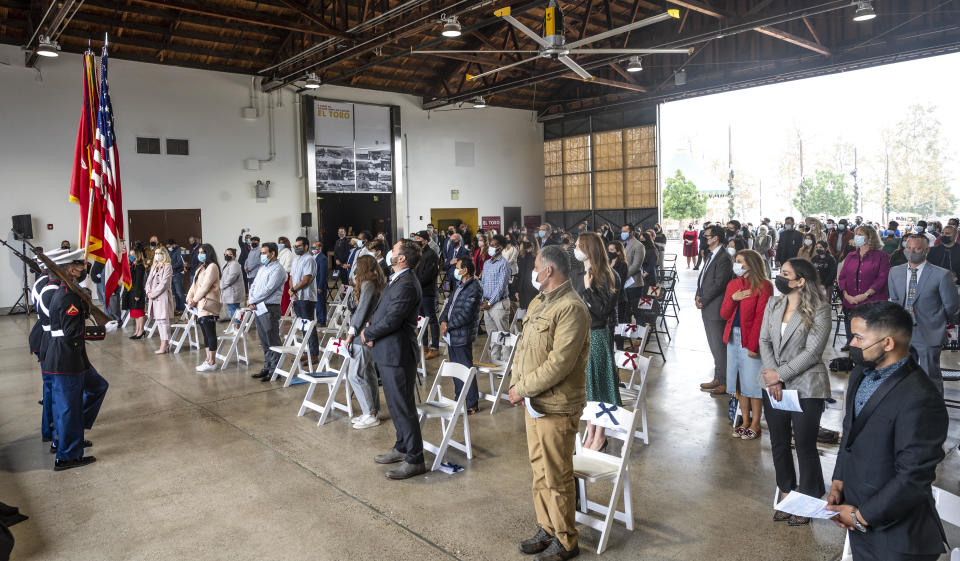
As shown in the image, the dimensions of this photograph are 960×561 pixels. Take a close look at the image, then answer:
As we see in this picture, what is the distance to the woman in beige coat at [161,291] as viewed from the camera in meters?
8.73

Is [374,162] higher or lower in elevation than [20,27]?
lower

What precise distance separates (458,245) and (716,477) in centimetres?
864

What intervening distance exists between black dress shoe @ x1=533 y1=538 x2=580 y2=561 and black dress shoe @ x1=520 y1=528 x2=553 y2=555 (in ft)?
0.13

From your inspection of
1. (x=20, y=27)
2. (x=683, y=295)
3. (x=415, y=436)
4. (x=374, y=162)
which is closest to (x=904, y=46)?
(x=683, y=295)

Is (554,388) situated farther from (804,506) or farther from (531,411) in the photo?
(804,506)

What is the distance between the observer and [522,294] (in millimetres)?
8922

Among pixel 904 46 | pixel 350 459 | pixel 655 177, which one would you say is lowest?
pixel 350 459

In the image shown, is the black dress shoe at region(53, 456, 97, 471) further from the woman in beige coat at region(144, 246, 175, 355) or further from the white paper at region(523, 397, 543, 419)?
the woman in beige coat at region(144, 246, 175, 355)

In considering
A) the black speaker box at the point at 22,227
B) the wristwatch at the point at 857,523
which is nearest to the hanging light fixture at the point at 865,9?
the wristwatch at the point at 857,523

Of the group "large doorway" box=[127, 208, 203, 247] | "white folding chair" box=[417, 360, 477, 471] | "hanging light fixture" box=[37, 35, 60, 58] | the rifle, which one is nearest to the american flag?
the rifle

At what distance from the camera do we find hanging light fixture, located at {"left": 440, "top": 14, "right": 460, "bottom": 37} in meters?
10.7

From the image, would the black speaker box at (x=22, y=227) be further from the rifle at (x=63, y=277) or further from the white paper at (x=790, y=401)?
the white paper at (x=790, y=401)

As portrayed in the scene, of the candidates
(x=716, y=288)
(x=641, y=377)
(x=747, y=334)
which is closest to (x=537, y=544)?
(x=641, y=377)

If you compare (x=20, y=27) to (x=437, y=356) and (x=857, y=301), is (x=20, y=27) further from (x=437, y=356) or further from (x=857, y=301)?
(x=857, y=301)
